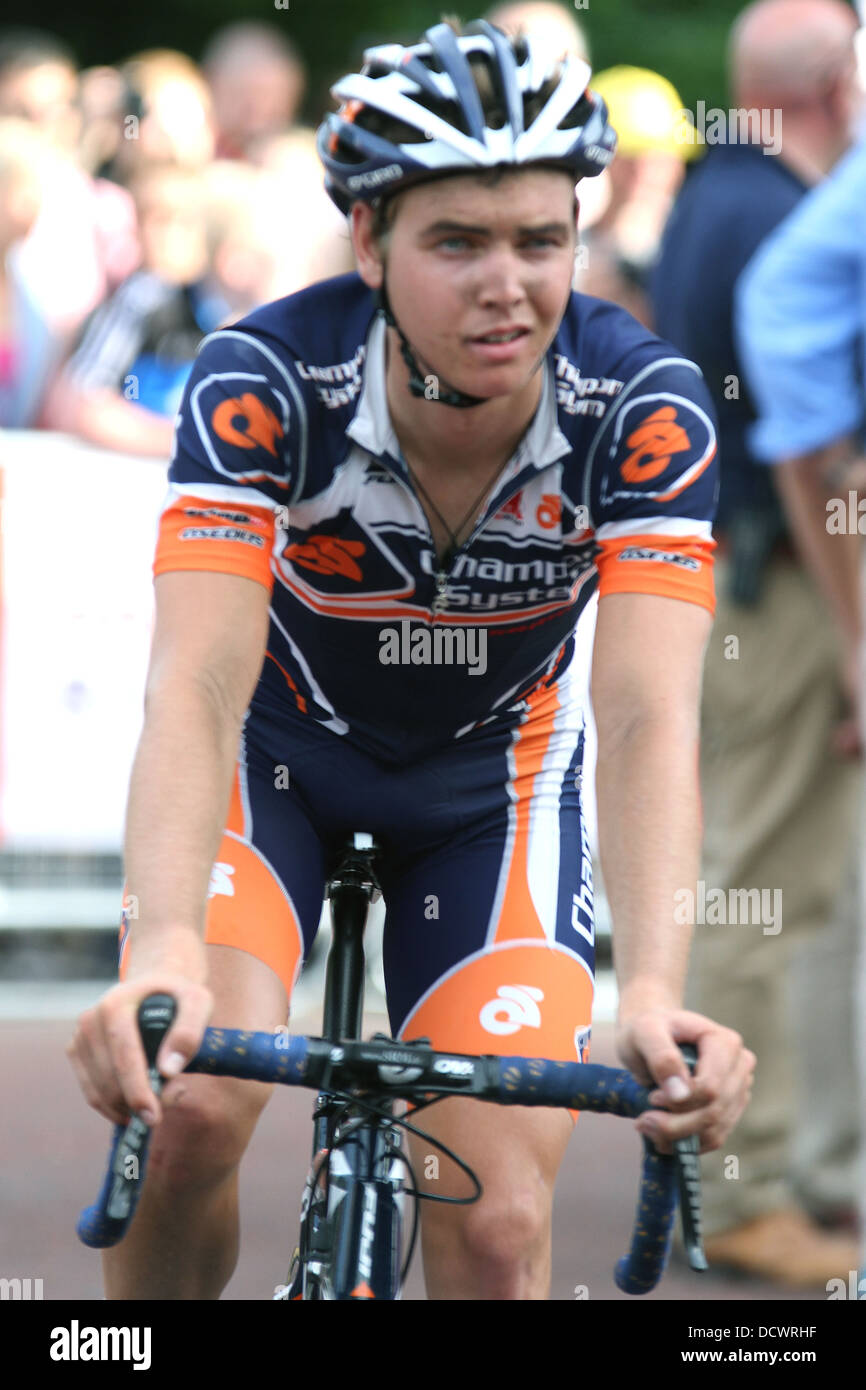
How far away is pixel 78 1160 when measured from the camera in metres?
7.09

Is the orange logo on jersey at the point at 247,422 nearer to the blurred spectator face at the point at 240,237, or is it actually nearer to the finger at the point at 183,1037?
the finger at the point at 183,1037

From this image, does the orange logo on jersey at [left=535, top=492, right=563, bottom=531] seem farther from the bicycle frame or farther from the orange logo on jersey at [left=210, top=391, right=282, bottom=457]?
the bicycle frame

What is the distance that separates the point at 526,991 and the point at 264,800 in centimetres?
59

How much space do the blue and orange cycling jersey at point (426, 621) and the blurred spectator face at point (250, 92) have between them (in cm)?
697

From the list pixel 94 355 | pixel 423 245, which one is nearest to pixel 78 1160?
pixel 94 355

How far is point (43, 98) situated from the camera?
30.3ft

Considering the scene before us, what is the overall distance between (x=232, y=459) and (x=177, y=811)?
0.62m

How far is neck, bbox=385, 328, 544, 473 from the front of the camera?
359 centimetres

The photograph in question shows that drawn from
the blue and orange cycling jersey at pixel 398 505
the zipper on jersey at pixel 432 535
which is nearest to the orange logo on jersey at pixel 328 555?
the blue and orange cycling jersey at pixel 398 505

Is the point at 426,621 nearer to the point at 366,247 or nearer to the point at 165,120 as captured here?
the point at 366,247

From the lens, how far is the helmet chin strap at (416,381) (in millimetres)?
3475

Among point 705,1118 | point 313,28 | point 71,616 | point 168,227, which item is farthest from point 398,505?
point 313,28

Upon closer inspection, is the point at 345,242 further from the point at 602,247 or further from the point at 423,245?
the point at 423,245
